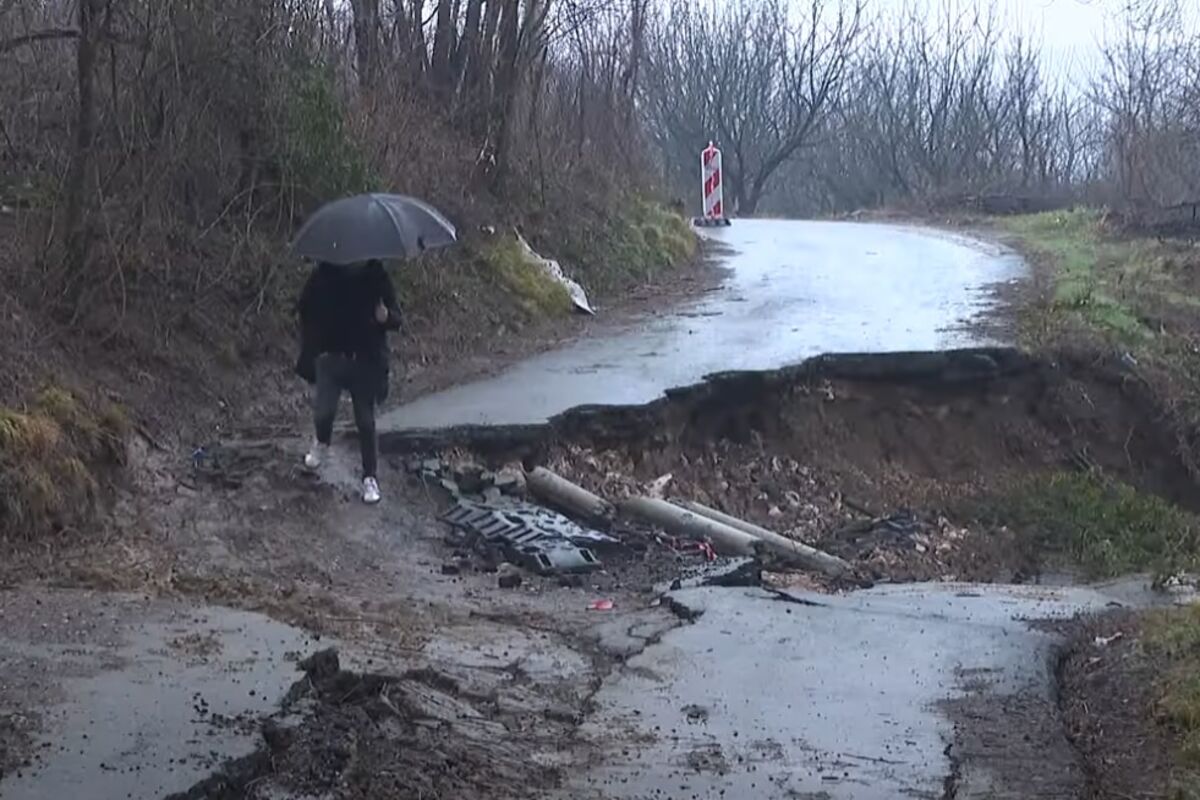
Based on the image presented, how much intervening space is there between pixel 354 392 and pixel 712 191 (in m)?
22.2

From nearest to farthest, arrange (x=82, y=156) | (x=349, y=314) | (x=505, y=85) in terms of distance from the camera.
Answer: (x=349, y=314) < (x=82, y=156) < (x=505, y=85)

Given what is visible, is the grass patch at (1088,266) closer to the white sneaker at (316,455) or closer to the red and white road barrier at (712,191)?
the red and white road barrier at (712,191)

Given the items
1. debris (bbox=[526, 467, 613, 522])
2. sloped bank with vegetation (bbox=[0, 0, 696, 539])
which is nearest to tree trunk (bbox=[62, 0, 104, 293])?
sloped bank with vegetation (bbox=[0, 0, 696, 539])

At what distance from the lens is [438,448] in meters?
11.5

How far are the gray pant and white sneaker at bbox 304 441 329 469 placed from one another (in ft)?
0.81

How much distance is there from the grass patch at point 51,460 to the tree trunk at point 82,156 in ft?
5.46

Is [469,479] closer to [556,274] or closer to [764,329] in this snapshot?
[764,329]

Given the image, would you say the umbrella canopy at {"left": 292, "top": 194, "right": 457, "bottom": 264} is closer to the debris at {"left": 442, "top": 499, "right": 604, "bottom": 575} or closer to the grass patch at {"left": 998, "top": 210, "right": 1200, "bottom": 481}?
the debris at {"left": 442, "top": 499, "right": 604, "bottom": 575}

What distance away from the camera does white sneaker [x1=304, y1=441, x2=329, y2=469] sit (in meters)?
10.8

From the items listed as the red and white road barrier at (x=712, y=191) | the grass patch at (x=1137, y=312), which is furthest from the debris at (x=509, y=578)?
the red and white road barrier at (x=712, y=191)

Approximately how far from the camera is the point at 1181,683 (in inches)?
271

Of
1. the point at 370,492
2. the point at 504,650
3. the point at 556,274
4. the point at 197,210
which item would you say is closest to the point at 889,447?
the point at 556,274

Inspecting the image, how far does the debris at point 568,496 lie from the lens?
11016 millimetres

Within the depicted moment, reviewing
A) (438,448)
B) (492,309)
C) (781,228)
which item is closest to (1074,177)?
(781,228)
